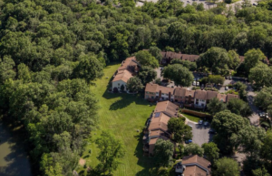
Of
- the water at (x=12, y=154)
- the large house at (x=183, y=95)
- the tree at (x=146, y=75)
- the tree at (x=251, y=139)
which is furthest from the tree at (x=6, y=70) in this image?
the tree at (x=251, y=139)

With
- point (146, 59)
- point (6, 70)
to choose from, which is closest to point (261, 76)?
point (146, 59)

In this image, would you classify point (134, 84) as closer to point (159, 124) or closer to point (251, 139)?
point (159, 124)

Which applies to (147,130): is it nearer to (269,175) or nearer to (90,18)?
(269,175)

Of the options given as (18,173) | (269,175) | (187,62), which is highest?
(187,62)

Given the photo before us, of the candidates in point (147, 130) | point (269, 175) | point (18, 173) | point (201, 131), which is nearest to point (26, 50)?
point (18, 173)

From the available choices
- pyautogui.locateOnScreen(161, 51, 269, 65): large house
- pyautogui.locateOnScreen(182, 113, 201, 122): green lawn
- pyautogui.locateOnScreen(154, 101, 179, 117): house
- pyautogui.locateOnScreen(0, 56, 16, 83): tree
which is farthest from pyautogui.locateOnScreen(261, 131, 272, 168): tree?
pyautogui.locateOnScreen(0, 56, 16, 83): tree
